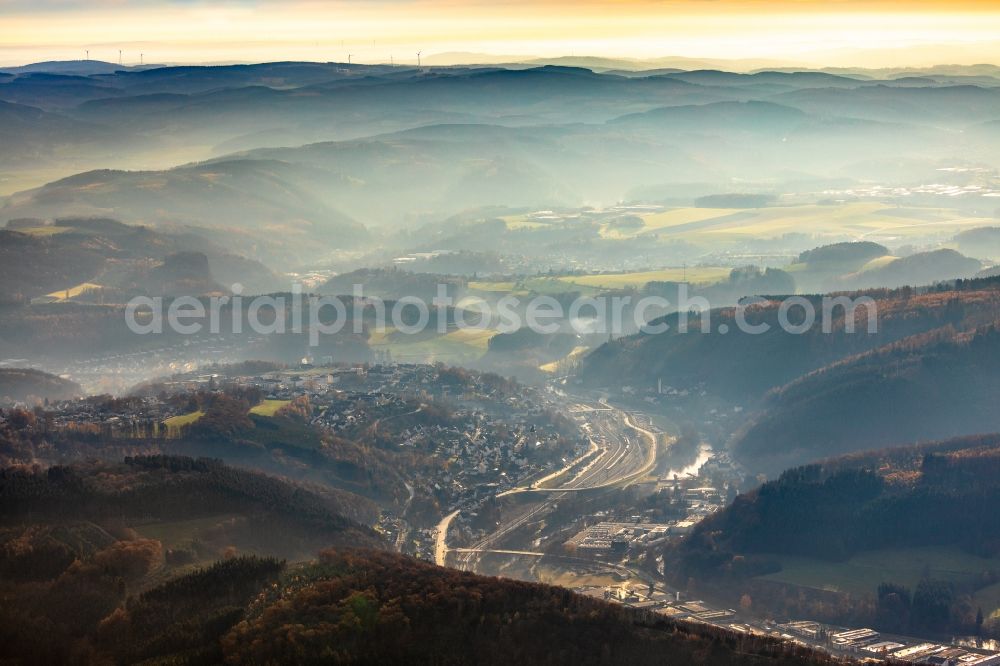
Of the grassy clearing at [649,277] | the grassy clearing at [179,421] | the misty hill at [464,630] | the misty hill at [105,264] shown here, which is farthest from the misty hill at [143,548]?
the misty hill at [105,264]

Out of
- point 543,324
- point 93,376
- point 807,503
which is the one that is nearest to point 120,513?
point 807,503

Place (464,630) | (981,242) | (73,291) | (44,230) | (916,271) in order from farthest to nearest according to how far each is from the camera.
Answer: (44,230)
(981,242)
(73,291)
(916,271)
(464,630)

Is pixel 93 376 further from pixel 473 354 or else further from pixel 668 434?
pixel 668 434

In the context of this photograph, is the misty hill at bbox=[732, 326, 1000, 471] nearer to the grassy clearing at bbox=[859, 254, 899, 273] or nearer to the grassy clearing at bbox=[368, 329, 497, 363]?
the grassy clearing at bbox=[368, 329, 497, 363]

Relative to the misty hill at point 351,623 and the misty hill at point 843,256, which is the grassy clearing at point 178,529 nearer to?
the misty hill at point 351,623

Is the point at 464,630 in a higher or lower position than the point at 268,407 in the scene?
higher

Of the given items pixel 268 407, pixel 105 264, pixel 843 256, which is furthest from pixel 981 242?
pixel 268 407

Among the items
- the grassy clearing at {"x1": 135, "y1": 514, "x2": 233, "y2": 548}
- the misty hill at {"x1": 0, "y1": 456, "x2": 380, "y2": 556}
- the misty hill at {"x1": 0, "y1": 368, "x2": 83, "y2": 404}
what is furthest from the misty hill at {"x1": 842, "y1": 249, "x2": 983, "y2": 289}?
the grassy clearing at {"x1": 135, "y1": 514, "x2": 233, "y2": 548}

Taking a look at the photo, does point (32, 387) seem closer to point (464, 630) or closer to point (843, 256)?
point (464, 630)
